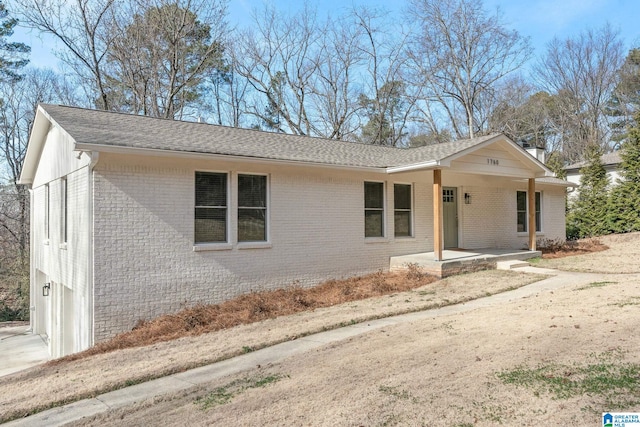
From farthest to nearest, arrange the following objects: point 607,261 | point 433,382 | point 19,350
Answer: point 607,261
point 19,350
point 433,382

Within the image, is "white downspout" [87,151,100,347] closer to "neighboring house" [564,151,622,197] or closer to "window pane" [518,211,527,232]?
"window pane" [518,211,527,232]

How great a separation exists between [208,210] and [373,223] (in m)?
4.99

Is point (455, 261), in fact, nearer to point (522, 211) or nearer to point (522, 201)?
point (522, 211)

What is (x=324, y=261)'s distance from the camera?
1175 cm

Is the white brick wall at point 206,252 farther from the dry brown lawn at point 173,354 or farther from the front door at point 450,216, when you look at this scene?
the dry brown lawn at point 173,354

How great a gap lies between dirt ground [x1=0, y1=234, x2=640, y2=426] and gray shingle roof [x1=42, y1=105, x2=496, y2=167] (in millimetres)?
3960

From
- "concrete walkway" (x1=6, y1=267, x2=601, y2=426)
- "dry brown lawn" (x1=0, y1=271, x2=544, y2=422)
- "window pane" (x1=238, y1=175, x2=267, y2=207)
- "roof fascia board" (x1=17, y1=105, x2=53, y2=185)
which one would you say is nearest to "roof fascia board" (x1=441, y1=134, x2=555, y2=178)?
"dry brown lawn" (x1=0, y1=271, x2=544, y2=422)

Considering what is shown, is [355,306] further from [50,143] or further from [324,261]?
[50,143]

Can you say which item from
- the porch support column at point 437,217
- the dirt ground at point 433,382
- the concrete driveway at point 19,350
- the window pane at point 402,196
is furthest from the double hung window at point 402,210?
the concrete driveway at point 19,350

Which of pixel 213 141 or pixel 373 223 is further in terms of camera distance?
pixel 373 223

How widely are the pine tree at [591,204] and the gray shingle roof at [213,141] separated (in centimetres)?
1309

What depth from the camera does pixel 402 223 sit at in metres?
13.6

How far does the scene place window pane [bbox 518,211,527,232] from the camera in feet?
56.9

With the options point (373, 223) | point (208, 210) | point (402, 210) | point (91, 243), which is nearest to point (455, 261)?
point (402, 210)
